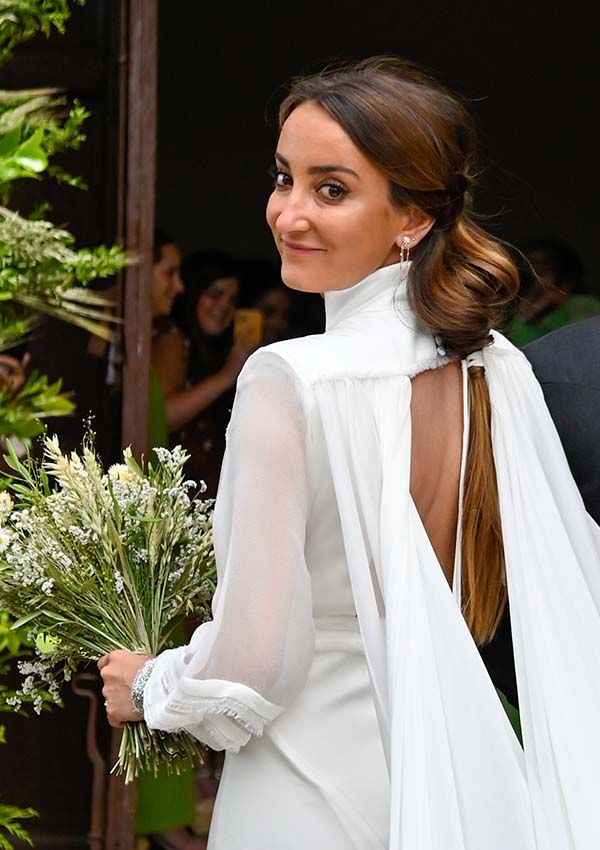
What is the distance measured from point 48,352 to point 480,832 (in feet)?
7.76

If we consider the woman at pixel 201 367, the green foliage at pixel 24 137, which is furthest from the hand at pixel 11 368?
the woman at pixel 201 367

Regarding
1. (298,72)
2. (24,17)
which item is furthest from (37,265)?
(298,72)

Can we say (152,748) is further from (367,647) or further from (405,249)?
(405,249)

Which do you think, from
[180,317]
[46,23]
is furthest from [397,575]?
[180,317]

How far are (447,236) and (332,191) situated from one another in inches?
6.4

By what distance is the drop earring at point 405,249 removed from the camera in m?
1.90

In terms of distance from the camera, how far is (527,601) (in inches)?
70.9

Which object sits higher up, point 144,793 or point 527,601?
point 527,601

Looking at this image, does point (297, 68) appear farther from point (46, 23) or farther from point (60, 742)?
point (46, 23)

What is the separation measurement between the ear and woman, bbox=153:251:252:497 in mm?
3123

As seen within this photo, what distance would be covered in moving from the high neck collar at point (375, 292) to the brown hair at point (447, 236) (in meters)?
0.02

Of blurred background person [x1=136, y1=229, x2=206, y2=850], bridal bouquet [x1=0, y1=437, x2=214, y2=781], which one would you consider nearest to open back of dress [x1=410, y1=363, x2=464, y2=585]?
bridal bouquet [x1=0, y1=437, x2=214, y2=781]

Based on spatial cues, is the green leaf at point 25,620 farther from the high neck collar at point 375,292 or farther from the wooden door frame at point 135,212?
the wooden door frame at point 135,212

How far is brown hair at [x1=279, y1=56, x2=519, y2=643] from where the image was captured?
1841mm
